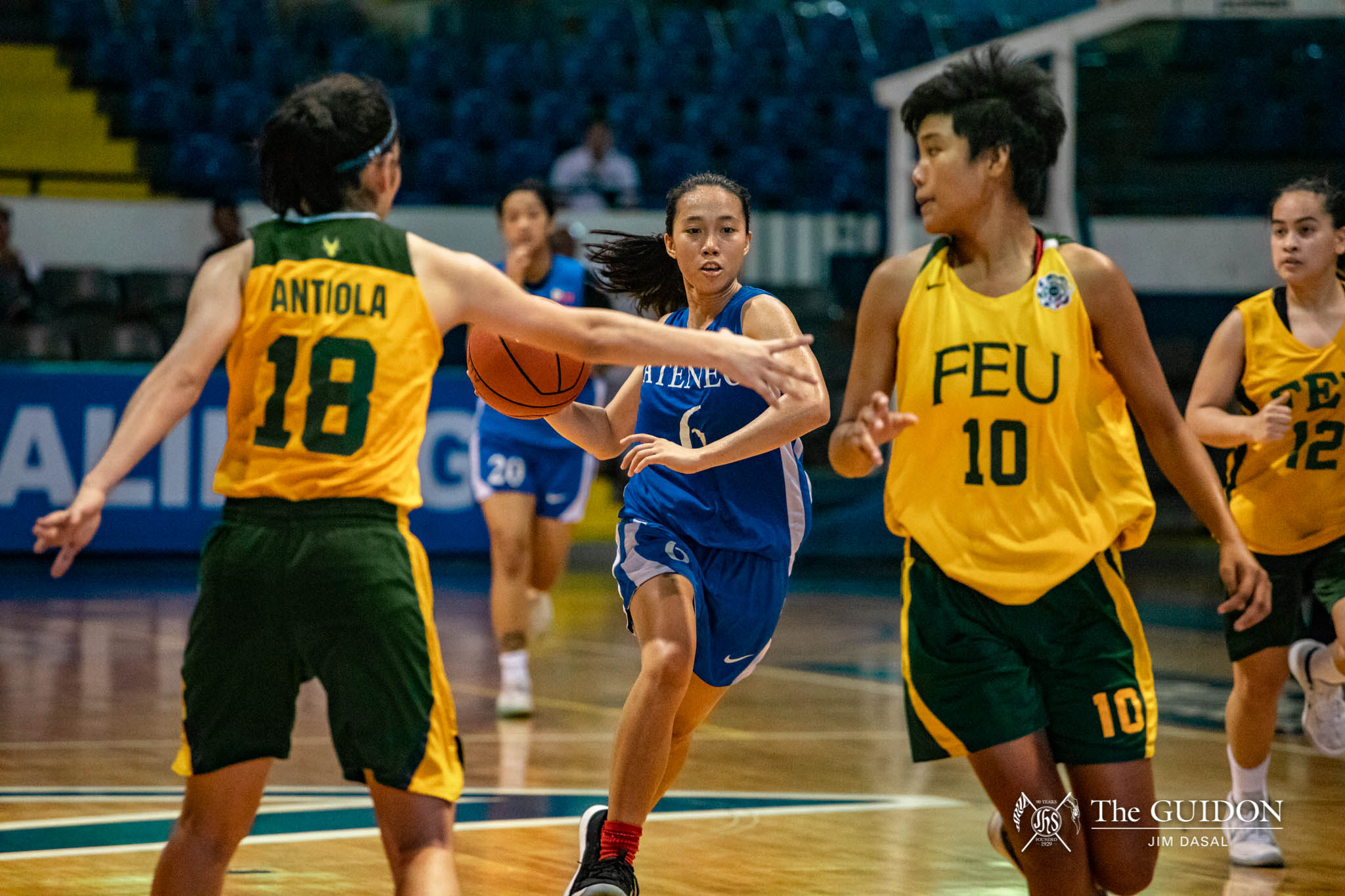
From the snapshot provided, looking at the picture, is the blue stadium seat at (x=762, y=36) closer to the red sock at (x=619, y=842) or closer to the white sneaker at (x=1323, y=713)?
the white sneaker at (x=1323, y=713)

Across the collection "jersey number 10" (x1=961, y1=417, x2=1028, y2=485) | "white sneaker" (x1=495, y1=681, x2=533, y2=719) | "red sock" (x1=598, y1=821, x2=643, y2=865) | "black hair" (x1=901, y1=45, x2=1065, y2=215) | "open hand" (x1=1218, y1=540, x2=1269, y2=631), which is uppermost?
"black hair" (x1=901, y1=45, x2=1065, y2=215)

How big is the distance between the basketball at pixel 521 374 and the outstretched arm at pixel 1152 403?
128 centimetres

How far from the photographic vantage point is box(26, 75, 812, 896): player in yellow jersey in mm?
3225

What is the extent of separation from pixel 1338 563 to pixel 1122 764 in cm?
204

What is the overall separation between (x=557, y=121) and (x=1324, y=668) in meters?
11.7

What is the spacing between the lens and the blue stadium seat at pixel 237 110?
15.4 metres

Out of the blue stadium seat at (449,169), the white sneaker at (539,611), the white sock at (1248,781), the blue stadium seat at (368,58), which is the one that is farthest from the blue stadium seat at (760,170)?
the white sock at (1248,781)

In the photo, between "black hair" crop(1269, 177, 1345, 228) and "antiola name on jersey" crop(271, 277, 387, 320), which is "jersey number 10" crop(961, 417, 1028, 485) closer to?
"antiola name on jersey" crop(271, 277, 387, 320)

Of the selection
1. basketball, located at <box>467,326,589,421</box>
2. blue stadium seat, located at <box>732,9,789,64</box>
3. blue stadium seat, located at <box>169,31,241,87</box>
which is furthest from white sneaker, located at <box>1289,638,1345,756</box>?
blue stadium seat, located at <box>732,9,789,64</box>

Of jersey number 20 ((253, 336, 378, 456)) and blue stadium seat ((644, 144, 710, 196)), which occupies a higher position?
blue stadium seat ((644, 144, 710, 196))

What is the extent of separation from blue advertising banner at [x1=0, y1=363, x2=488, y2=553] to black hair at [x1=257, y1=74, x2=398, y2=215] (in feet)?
30.6

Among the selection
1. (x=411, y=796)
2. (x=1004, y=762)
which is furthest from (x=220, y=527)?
(x=1004, y=762)

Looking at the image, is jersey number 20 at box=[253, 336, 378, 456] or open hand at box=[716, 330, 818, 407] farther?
open hand at box=[716, 330, 818, 407]

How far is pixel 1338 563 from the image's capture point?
→ 5.38 metres
